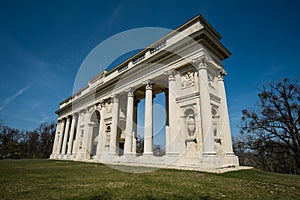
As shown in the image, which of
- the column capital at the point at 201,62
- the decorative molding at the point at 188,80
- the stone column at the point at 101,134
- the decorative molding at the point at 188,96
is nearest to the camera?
the column capital at the point at 201,62

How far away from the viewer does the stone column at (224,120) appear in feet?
41.6

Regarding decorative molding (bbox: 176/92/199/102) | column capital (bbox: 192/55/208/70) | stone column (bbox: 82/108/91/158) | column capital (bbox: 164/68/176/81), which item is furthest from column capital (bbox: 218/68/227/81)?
stone column (bbox: 82/108/91/158)

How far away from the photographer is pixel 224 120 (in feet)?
43.6

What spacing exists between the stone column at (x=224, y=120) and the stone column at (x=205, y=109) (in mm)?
2926

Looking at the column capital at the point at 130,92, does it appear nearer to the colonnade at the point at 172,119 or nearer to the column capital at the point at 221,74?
the colonnade at the point at 172,119

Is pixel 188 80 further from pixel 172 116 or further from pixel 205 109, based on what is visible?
pixel 205 109

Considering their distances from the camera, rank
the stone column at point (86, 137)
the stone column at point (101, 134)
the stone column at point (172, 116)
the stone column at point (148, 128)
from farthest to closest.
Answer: the stone column at point (86, 137), the stone column at point (101, 134), the stone column at point (148, 128), the stone column at point (172, 116)

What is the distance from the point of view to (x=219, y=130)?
42.4ft

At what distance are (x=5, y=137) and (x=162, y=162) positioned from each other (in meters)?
55.3

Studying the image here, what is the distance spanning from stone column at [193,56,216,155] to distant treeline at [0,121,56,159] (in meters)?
53.2

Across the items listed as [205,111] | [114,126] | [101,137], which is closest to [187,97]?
[205,111]

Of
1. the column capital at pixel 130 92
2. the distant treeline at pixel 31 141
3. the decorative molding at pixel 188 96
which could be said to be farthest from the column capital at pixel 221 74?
the distant treeline at pixel 31 141

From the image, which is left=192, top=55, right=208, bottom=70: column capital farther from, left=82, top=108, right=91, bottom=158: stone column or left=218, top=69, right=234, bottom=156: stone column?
left=82, top=108, right=91, bottom=158: stone column

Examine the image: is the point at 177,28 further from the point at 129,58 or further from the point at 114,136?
the point at 114,136
